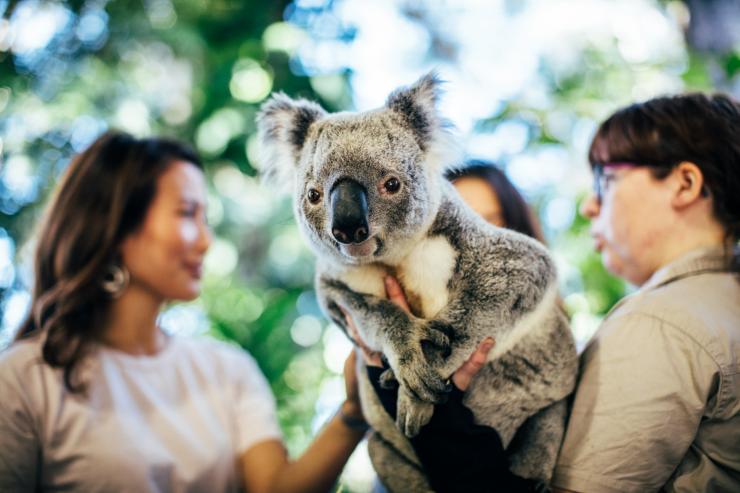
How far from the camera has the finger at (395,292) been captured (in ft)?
4.51

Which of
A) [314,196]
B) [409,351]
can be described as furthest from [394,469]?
[314,196]

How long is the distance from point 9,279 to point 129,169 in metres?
1.08

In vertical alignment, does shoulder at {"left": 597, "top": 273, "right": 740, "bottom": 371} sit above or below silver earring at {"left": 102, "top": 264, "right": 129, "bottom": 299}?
above

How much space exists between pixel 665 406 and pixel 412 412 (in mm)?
595

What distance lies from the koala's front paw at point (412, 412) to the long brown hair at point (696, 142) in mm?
1006

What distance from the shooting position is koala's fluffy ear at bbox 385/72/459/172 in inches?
53.9

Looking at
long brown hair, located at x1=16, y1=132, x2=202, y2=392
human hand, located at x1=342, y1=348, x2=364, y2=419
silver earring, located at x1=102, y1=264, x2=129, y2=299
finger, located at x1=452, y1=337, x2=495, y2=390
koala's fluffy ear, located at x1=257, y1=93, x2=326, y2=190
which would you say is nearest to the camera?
finger, located at x1=452, y1=337, x2=495, y2=390

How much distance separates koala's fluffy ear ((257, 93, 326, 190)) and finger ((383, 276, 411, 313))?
43cm

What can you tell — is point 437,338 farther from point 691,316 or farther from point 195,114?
point 195,114

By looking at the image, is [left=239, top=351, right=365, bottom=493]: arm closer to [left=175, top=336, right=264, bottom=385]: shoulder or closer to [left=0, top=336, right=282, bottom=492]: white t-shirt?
[left=0, top=336, right=282, bottom=492]: white t-shirt

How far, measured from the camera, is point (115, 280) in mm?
2066

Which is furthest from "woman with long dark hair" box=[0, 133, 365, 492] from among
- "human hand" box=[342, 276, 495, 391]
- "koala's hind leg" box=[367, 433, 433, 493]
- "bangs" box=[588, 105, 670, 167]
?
"bangs" box=[588, 105, 670, 167]

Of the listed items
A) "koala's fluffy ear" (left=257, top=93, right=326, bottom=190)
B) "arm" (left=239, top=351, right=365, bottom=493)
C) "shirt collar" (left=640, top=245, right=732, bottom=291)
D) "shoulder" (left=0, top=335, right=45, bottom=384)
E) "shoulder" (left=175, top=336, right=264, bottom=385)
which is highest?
"koala's fluffy ear" (left=257, top=93, right=326, bottom=190)

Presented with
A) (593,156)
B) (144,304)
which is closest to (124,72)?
(144,304)
